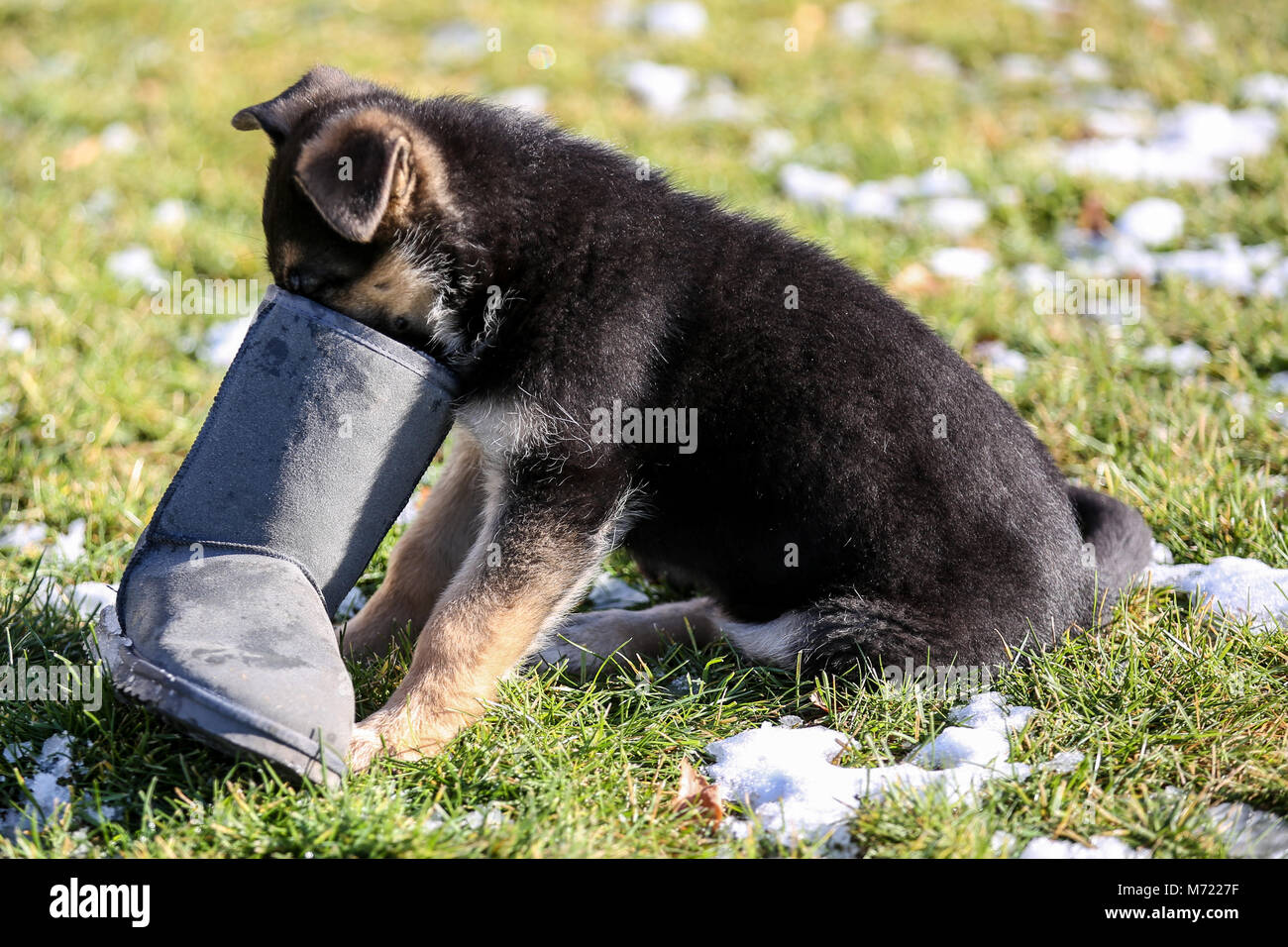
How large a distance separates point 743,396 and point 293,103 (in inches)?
55.3

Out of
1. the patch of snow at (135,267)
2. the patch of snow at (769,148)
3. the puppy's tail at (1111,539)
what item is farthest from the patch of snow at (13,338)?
the puppy's tail at (1111,539)

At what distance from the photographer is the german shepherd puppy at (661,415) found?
288 centimetres

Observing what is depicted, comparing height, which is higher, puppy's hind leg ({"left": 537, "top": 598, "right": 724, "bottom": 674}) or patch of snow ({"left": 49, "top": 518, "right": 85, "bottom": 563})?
patch of snow ({"left": 49, "top": 518, "right": 85, "bottom": 563})

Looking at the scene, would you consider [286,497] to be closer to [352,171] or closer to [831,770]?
[352,171]

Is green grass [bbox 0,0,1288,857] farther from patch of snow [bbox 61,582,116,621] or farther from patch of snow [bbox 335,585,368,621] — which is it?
patch of snow [bbox 335,585,368,621]

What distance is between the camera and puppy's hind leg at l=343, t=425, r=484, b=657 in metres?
3.38

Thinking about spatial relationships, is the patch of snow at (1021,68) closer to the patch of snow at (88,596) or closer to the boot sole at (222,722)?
the patch of snow at (88,596)

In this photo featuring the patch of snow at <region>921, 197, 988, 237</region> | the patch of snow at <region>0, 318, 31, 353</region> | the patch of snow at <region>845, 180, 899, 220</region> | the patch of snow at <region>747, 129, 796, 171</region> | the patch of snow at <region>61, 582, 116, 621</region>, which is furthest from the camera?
the patch of snow at <region>747, 129, 796, 171</region>

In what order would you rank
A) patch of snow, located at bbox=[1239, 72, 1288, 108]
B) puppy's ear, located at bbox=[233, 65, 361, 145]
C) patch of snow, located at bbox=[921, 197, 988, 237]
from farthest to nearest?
patch of snow, located at bbox=[1239, 72, 1288, 108] < patch of snow, located at bbox=[921, 197, 988, 237] < puppy's ear, located at bbox=[233, 65, 361, 145]

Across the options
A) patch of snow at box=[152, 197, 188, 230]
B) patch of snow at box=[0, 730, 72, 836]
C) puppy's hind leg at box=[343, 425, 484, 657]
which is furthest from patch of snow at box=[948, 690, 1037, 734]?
patch of snow at box=[152, 197, 188, 230]

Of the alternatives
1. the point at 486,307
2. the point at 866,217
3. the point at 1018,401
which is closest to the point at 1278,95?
the point at 866,217

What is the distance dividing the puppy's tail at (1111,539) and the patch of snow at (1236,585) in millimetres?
117

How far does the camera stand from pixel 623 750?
282cm

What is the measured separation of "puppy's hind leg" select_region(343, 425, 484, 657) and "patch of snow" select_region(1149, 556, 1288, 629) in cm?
196
